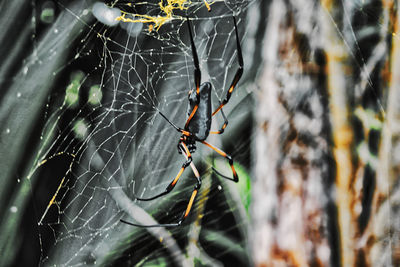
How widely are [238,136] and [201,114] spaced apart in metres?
0.30

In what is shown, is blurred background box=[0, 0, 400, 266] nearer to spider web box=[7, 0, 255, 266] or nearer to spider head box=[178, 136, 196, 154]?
spider web box=[7, 0, 255, 266]

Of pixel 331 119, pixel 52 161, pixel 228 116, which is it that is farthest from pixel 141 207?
pixel 331 119

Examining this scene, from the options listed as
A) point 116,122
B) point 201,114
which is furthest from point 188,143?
point 116,122

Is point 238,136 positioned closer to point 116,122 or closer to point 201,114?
point 201,114

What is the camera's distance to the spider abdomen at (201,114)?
0.81 meters

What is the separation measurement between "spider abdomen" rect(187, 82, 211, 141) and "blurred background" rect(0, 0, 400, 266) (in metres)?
0.12

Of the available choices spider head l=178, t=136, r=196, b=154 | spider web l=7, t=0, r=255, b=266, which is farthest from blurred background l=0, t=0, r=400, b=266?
spider head l=178, t=136, r=196, b=154

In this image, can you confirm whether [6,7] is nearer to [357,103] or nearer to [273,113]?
[273,113]

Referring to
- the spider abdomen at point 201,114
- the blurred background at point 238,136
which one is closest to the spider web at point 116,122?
the blurred background at point 238,136

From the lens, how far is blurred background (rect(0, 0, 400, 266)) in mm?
837

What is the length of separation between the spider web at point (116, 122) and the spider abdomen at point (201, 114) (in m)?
0.12

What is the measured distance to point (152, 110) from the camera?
939 millimetres

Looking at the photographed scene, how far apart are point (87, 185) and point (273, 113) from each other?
0.68 metres

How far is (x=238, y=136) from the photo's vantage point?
42.4 inches
